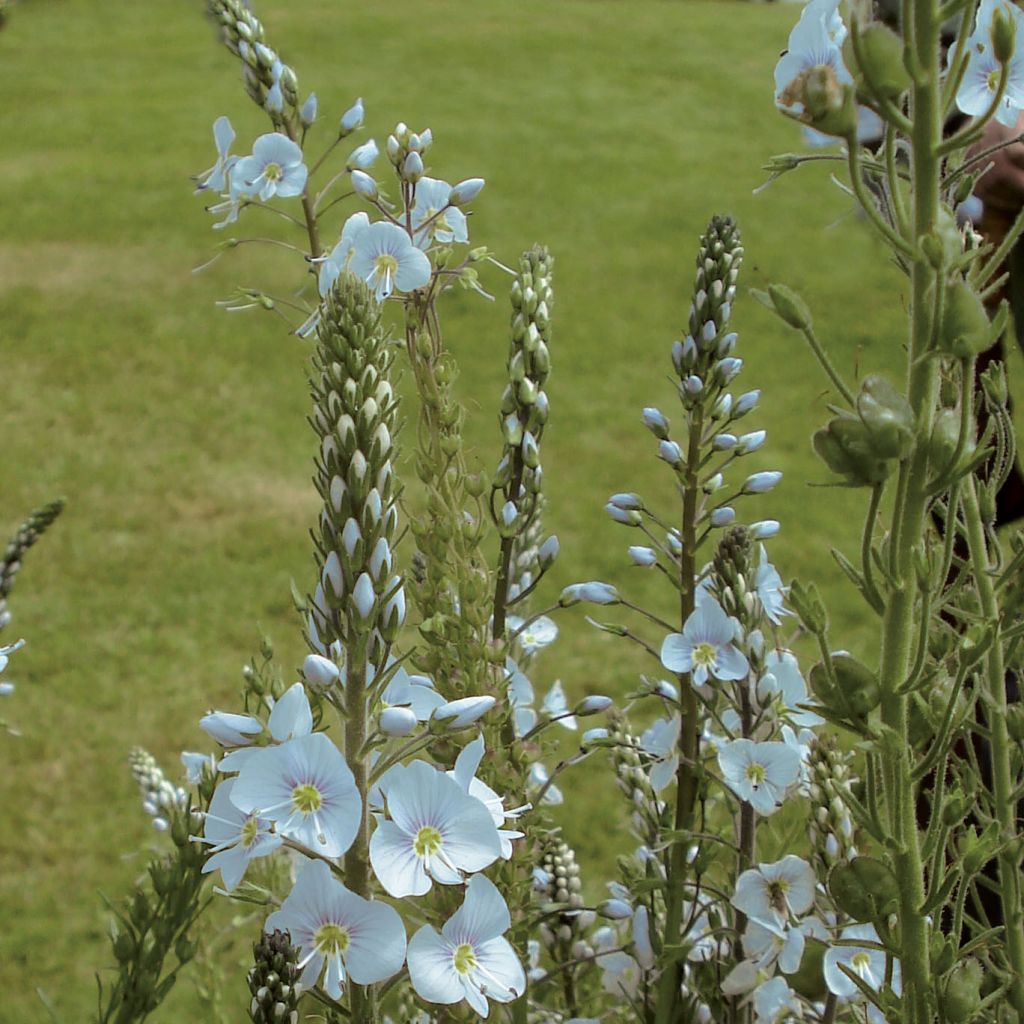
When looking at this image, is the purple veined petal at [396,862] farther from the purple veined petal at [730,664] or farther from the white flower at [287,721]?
the purple veined petal at [730,664]

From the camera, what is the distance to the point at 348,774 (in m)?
0.67

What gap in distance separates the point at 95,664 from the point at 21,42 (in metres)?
10.1

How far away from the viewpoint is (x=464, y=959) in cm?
69

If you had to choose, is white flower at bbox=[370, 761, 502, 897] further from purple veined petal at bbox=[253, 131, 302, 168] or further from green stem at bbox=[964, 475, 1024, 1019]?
purple veined petal at bbox=[253, 131, 302, 168]

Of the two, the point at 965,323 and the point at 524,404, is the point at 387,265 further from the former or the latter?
the point at 965,323

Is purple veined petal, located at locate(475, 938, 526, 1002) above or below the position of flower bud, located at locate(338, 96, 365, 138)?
below

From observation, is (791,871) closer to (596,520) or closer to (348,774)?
(348,774)

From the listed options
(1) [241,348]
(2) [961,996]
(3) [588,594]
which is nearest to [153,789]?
(3) [588,594]

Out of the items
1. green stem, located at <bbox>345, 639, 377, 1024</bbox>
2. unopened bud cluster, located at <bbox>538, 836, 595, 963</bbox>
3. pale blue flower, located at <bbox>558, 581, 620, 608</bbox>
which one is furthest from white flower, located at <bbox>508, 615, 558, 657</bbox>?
green stem, located at <bbox>345, 639, 377, 1024</bbox>

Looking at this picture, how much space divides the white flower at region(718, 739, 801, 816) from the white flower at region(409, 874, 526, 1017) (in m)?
0.24

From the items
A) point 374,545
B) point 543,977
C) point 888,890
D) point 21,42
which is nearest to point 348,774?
point 374,545

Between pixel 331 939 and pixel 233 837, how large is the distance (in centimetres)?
9

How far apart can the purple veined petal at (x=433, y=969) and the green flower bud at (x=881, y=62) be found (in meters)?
0.48

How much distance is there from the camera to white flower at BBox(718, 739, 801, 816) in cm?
87
